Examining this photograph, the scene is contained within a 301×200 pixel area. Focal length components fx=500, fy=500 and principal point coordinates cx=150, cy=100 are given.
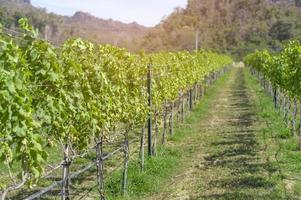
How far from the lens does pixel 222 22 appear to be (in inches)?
5891

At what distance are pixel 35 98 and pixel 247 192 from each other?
6222 mm

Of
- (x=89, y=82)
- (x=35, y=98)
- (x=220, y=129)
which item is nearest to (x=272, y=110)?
(x=220, y=129)

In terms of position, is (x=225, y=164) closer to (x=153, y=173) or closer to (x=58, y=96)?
(x=153, y=173)

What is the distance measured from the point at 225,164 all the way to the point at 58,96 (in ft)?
26.0

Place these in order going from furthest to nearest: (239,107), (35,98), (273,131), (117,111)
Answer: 1. (239,107)
2. (273,131)
3. (117,111)
4. (35,98)

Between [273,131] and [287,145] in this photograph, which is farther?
[273,131]

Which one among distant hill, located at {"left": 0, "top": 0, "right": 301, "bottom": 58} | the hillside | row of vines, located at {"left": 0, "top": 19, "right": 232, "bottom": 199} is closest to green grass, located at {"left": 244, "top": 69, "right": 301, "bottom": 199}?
row of vines, located at {"left": 0, "top": 19, "right": 232, "bottom": 199}

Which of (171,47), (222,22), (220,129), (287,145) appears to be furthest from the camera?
(222,22)

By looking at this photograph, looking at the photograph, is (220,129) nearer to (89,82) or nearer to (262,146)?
(262,146)

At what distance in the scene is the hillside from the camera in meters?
119

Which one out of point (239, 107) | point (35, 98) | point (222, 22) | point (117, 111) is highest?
point (222, 22)

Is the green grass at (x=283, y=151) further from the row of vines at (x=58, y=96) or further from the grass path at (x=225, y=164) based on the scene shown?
the row of vines at (x=58, y=96)

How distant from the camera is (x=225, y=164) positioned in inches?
530

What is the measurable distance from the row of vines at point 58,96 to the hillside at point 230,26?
88020 millimetres
